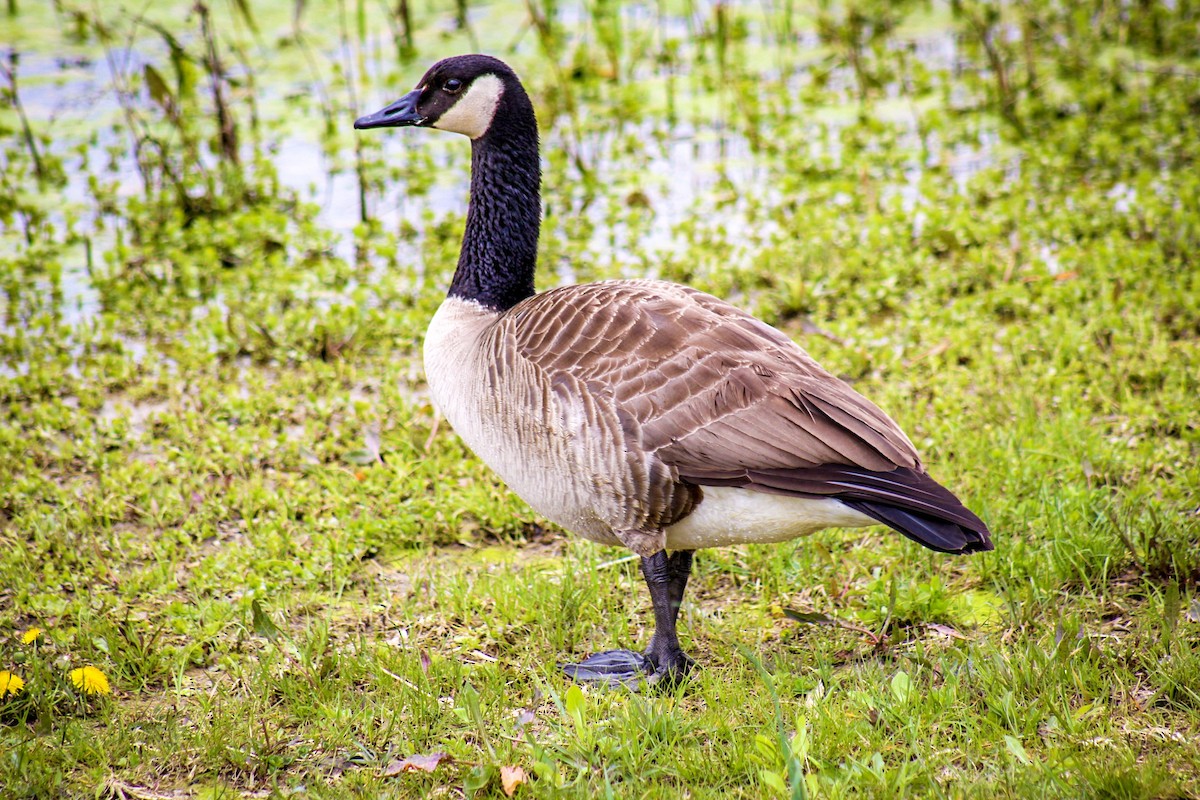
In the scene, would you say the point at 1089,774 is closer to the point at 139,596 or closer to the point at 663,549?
the point at 663,549

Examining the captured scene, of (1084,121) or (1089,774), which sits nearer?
(1089,774)

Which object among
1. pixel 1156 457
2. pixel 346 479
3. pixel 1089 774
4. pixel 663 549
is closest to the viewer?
pixel 1089 774

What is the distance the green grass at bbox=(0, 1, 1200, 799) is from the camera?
10.9ft

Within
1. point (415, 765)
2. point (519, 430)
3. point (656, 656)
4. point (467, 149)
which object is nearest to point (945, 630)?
point (656, 656)

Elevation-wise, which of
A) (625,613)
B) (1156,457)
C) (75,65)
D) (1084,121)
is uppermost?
(75,65)

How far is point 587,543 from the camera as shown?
4.55 m

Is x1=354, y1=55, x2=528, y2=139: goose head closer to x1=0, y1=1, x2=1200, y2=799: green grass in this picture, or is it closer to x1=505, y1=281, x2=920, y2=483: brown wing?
x1=505, y1=281, x2=920, y2=483: brown wing

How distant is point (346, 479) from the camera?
4.95 metres

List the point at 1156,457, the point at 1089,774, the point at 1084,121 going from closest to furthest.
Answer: the point at 1089,774 → the point at 1156,457 → the point at 1084,121

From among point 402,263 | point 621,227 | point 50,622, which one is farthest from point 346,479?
point 621,227

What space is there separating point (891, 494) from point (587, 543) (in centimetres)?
164

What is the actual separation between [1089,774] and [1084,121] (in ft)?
20.0

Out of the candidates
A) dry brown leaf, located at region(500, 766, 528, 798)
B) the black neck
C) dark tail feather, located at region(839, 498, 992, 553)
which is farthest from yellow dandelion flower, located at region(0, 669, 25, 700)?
dark tail feather, located at region(839, 498, 992, 553)

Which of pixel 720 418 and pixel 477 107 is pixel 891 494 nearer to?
pixel 720 418
